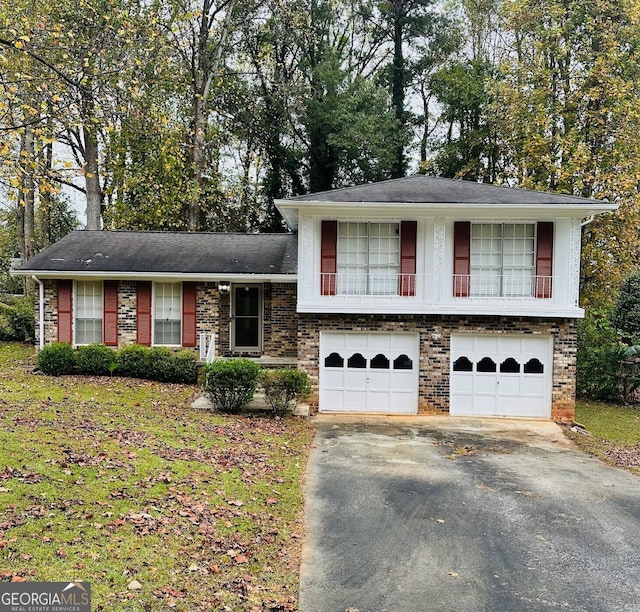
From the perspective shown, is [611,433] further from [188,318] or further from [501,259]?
[188,318]

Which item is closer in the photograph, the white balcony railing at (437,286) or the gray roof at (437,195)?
the gray roof at (437,195)

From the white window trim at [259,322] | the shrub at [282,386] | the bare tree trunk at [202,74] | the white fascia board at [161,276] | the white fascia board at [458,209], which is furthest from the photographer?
the bare tree trunk at [202,74]

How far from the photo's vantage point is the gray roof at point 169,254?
611 inches

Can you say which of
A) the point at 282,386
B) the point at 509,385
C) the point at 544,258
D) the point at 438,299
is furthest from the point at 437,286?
the point at 282,386

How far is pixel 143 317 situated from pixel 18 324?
7.31m

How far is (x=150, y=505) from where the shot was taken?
6.08m

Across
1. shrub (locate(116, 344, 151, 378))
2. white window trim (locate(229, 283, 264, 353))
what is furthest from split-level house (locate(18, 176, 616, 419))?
shrub (locate(116, 344, 151, 378))

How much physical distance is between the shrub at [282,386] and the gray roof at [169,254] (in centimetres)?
434

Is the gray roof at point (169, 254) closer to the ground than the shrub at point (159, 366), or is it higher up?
higher up

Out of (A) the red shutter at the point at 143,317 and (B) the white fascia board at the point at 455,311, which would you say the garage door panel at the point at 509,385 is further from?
(A) the red shutter at the point at 143,317

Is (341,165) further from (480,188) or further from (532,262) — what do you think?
(532,262)

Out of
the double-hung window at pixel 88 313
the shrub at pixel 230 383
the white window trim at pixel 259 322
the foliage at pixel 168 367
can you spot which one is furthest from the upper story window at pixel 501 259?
the double-hung window at pixel 88 313

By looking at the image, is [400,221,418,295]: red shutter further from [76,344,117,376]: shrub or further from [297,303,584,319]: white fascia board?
[76,344,117,376]: shrub

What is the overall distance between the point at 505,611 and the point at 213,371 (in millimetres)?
8024
